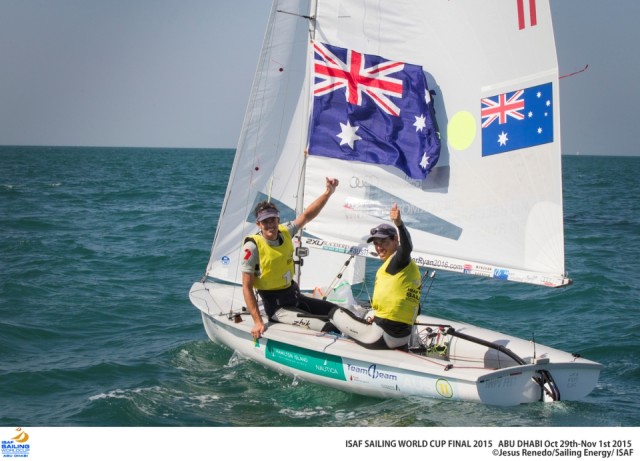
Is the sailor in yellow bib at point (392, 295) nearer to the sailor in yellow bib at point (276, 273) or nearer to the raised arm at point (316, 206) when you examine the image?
the sailor in yellow bib at point (276, 273)

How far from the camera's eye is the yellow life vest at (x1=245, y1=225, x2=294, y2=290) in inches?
289

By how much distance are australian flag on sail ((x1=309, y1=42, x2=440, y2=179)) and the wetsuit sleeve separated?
1.49 meters

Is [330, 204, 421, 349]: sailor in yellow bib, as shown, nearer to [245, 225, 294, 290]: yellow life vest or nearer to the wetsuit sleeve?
the wetsuit sleeve

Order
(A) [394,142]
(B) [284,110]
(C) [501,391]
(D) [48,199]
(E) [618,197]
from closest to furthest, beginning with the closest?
(C) [501,391] < (A) [394,142] < (B) [284,110] < (D) [48,199] < (E) [618,197]

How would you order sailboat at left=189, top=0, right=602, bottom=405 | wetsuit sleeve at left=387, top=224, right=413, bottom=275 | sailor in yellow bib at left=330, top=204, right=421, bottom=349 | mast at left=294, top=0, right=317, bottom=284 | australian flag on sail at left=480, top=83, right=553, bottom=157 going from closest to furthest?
wetsuit sleeve at left=387, top=224, right=413, bottom=275 < sailor in yellow bib at left=330, top=204, right=421, bottom=349 < sailboat at left=189, top=0, right=602, bottom=405 < australian flag on sail at left=480, top=83, right=553, bottom=157 < mast at left=294, top=0, right=317, bottom=284

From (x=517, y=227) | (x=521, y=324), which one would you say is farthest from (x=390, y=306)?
(x=521, y=324)

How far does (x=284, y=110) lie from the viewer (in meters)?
8.41

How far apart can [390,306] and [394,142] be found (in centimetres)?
195

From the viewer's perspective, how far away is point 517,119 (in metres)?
7.31

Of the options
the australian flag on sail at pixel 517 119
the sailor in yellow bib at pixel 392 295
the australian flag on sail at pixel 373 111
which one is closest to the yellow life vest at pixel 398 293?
the sailor in yellow bib at pixel 392 295

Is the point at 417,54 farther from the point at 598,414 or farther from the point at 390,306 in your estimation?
the point at 598,414
